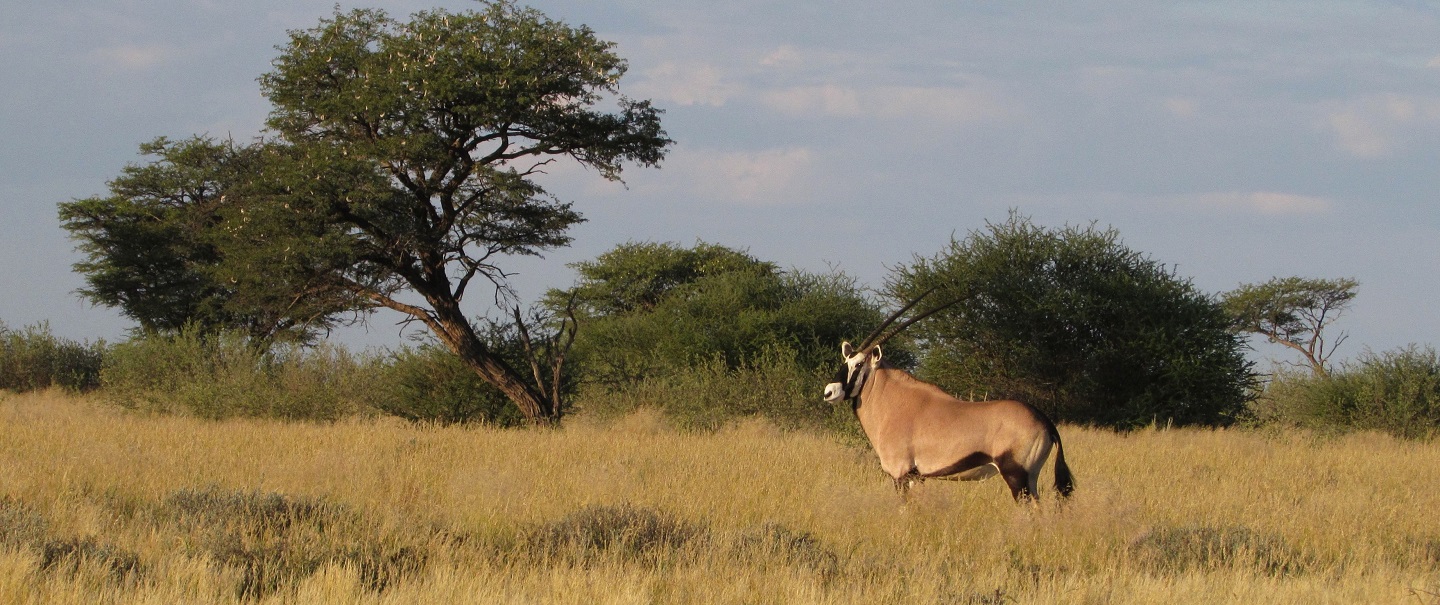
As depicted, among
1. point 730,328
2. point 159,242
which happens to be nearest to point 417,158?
point 730,328

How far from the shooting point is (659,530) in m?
7.92

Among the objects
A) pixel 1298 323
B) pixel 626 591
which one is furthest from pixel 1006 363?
pixel 1298 323

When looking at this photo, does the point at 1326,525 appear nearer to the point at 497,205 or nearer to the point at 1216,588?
the point at 1216,588

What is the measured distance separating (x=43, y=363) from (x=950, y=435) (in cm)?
3321

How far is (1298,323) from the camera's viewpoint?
42469 millimetres

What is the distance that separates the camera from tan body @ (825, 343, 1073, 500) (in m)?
8.01

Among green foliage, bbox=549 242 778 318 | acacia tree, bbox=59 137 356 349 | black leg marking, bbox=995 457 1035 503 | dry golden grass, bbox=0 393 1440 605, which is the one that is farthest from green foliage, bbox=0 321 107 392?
black leg marking, bbox=995 457 1035 503

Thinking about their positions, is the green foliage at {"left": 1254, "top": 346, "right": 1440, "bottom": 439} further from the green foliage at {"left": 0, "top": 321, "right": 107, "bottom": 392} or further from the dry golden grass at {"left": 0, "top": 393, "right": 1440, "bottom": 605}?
the green foliage at {"left": 0, "top": 321, "right": 107, "bottom": 392}

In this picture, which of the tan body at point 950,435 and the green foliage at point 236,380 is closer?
the tan body at point 950,435

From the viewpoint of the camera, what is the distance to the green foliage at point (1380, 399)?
2342cm

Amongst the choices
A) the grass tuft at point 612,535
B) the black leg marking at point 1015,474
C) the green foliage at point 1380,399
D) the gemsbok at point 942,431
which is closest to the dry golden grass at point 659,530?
the grass tuft at point 612,535

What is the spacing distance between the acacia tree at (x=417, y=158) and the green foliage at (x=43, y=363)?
16.9m

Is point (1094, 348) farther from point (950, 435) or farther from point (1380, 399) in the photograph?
point (950, 435)

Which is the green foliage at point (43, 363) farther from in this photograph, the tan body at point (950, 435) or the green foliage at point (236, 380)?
the tan body at point (950, 435)
